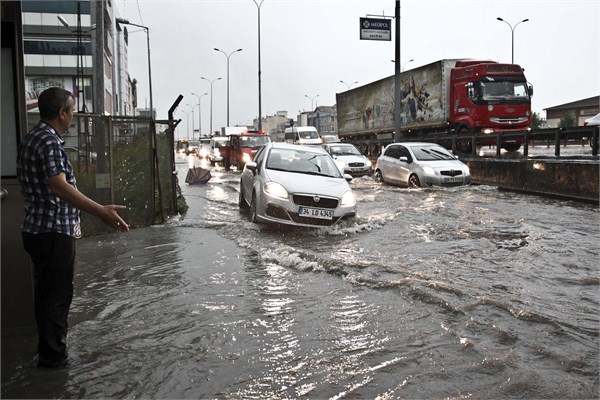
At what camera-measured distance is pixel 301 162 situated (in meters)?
10.4

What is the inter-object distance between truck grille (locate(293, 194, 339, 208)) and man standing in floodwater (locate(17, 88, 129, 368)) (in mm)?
5655

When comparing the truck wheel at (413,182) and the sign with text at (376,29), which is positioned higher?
the sign with text at (376,29)

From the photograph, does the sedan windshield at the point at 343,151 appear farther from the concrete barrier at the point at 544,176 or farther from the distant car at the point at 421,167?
the concrete barrier at the point at 544,176

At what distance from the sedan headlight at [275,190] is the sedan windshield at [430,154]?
841 cm

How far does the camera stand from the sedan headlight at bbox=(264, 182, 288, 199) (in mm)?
9070

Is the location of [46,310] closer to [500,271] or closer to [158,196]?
[500,271]

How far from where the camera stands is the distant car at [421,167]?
15.6m

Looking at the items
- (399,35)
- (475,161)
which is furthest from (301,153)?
(399,35)

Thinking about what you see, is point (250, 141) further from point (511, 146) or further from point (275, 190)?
point (275, 190)

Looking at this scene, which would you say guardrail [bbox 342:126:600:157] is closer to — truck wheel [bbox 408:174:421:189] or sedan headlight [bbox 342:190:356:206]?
truck wheel [bbox 408:174:421:189]

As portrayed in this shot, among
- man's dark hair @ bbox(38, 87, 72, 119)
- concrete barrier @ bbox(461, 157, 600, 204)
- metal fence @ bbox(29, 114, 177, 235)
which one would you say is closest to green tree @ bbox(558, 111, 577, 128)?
concrete barrier @ bbox(461, 157, 600, 204)

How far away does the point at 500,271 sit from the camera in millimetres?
6426

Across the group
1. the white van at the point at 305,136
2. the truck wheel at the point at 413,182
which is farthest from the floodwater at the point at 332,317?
the white van at the point at 305,136

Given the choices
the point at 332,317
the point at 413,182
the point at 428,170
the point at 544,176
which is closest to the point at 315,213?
the point at 332,317
